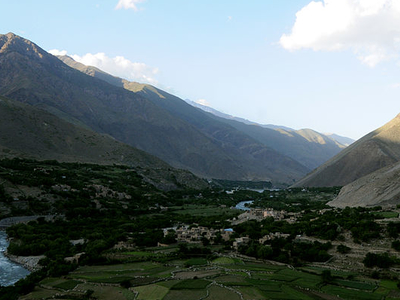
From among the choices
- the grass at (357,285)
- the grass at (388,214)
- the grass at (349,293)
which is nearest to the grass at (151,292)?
the grass at (349,293)

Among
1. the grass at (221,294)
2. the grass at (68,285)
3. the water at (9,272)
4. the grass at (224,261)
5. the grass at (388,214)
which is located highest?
the grass at (388,214)

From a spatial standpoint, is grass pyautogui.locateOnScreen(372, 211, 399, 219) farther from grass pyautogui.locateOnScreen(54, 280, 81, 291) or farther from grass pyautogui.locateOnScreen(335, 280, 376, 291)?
grass pyautogui.locateOnScreen(54, 280, 81, 291)


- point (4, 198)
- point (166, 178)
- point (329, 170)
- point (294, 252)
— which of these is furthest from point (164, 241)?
A: point (329, 170)

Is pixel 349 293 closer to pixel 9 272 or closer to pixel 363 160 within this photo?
pixel 9 272

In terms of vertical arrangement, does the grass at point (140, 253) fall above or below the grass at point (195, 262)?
below

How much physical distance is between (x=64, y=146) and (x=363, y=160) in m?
96.1

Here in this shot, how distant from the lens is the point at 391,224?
37.7 meters

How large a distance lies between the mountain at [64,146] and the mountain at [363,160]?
148ft

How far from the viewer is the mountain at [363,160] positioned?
420 feet

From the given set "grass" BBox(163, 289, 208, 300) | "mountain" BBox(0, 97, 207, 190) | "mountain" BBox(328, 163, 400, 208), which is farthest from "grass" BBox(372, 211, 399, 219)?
"mountain" BBox(0, 97, 207, 190)

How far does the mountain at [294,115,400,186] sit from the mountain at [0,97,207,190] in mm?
45163

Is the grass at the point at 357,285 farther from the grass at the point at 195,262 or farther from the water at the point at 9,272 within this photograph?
the water at the point at 9,272

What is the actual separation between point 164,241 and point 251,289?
20.6 metres

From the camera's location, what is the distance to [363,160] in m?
132
